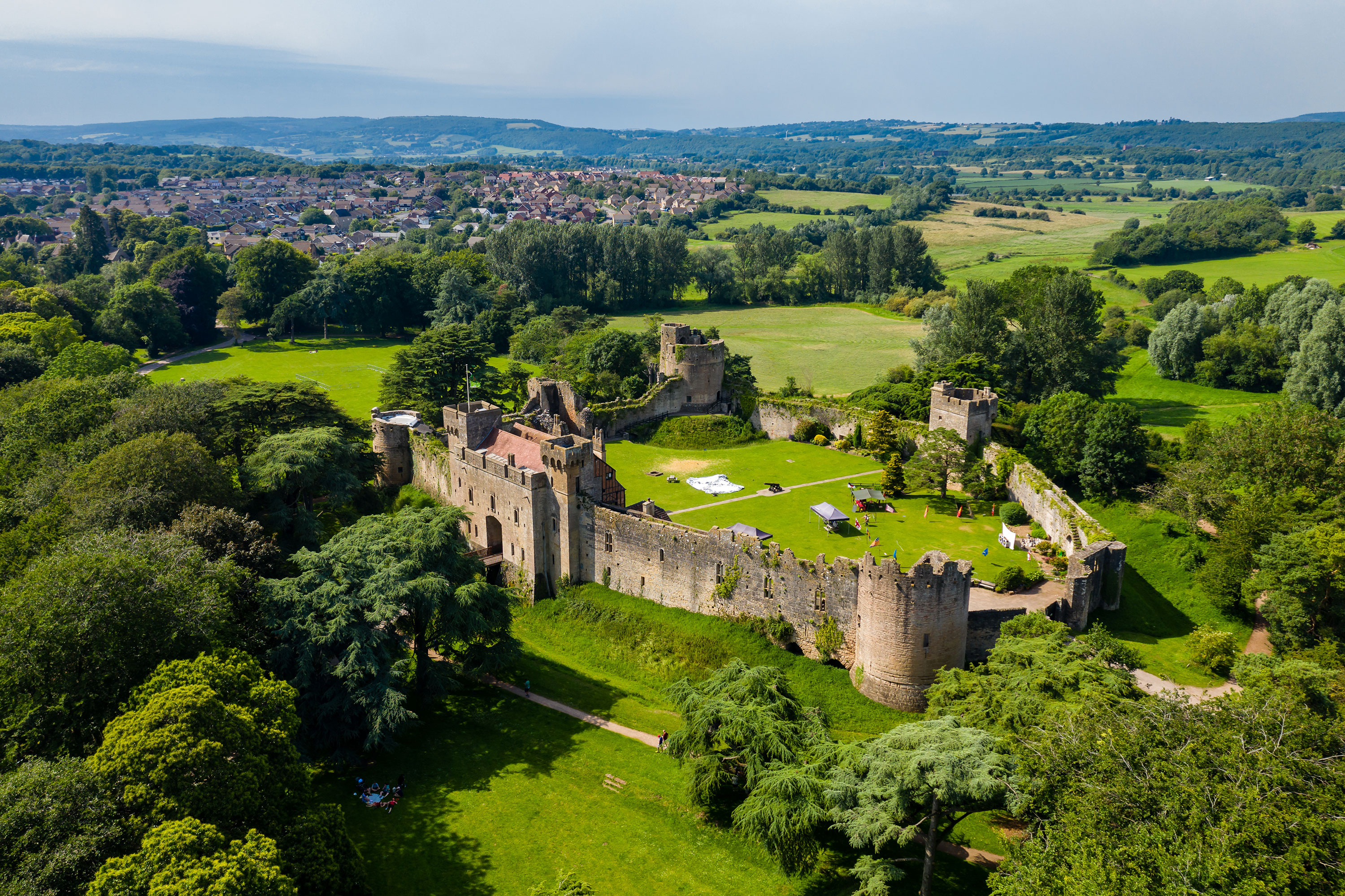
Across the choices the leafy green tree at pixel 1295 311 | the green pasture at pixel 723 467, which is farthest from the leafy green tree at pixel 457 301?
the leafy green tree at pixel 1295 311

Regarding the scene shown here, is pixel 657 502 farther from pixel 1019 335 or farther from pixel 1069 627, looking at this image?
pixel 1019 335

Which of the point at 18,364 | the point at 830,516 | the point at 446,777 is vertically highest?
the point at 18,364

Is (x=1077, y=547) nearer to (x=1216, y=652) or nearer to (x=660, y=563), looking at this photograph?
(x=1216, y=652)

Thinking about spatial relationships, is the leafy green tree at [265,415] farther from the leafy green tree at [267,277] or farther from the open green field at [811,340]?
the leafy green tree at [267,277]

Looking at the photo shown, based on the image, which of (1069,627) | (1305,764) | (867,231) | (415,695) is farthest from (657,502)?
(867,231)

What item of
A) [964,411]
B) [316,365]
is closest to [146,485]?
[964,411]

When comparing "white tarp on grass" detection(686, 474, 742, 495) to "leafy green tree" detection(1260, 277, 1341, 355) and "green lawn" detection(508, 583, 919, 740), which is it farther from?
"leafy green tree" detection(1260, 277, 1341, 355)
